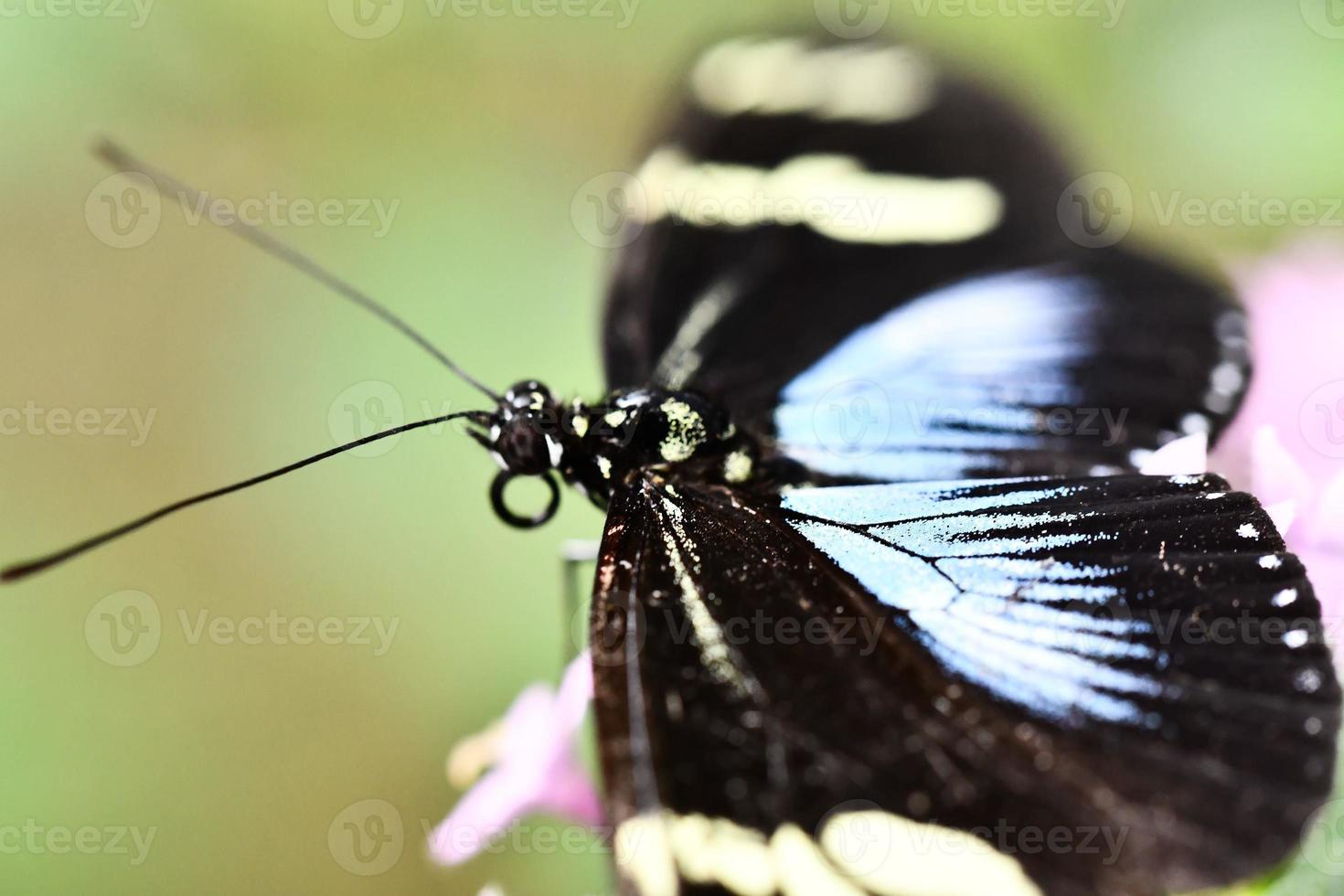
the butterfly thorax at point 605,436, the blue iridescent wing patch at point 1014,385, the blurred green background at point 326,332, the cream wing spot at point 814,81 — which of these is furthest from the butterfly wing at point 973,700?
the blurred green background at point 326,332

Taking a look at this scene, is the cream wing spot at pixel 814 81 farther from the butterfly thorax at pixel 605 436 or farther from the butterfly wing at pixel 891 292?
the butterfly thorax at pixel 605 436

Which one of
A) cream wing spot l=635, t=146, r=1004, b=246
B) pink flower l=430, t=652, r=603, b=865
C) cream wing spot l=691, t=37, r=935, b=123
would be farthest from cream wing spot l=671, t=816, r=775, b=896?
cream wing spot l=691, t=37, r=935, b=123

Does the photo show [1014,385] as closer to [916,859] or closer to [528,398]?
[528,398]

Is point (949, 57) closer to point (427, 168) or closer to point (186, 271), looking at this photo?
point (427, 168)

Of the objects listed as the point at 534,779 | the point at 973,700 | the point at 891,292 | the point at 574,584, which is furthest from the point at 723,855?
the point at 891,292

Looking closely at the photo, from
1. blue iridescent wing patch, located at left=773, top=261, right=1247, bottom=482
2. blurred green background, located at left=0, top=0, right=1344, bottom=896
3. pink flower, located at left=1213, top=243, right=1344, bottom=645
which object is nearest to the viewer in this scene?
pink flower, located at left=1213, top=243, right=1344, bottom=645

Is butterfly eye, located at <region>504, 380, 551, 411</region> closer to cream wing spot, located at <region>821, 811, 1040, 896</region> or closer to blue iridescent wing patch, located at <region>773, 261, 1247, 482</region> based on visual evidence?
blue iridescent wing patch, located at <region>773, 261, 1247, 482</region>

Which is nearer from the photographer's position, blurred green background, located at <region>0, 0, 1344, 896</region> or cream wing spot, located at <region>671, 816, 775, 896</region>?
cream wing spot, located at <region>671, 816, 775, 896</region>

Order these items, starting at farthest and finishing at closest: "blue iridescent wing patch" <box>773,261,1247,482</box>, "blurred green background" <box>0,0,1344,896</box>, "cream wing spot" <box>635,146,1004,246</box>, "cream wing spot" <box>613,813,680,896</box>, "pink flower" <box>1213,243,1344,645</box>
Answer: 1. "blurred green background" <box>0,0,1344,896</box>
2. "cream wing spot" <box>635,146,1004,246</box>
3. "blue iridescent wing patch" <box>773,261,1247,482</box>
4. "pink flower" <box>1213,243,1344,645</box>
5. "cream wing spot" <box>613,813,680,896</box>
